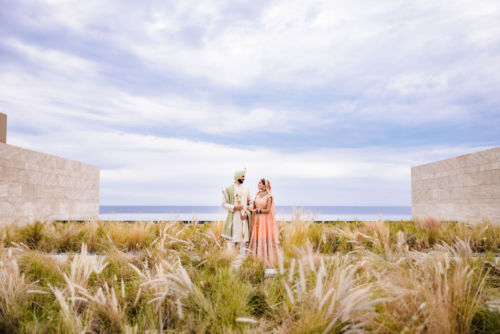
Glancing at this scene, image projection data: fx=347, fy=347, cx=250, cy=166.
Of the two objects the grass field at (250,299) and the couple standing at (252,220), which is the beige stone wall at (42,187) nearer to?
the couple standing at (252,220)

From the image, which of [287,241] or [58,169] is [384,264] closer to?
[287,241]

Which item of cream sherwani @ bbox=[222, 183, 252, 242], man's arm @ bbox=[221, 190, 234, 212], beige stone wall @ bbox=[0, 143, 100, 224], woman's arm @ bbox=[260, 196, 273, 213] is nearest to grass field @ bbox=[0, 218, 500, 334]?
woman's arm @ bbox=[260, 196, 273, 213]

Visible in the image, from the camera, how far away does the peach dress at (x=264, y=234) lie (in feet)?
17.3

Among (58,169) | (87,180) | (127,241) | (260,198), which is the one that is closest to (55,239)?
(127,241)

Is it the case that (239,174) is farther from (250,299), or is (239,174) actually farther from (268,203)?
(250,299)

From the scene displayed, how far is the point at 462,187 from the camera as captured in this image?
12.8 metres

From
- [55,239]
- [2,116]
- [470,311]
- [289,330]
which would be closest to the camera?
[289,330]

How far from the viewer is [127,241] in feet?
20.6

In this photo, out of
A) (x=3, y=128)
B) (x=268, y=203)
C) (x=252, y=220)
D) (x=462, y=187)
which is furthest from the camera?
(x=462, y=187)

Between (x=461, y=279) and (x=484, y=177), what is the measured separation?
36.1ft

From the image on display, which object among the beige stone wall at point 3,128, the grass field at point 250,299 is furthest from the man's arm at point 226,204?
the beige stone wall at point 3,128

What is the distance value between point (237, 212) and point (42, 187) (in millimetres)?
9736

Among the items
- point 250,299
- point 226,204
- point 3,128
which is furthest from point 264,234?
point 3,128

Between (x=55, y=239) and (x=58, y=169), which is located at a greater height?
(x=58, y=169)
